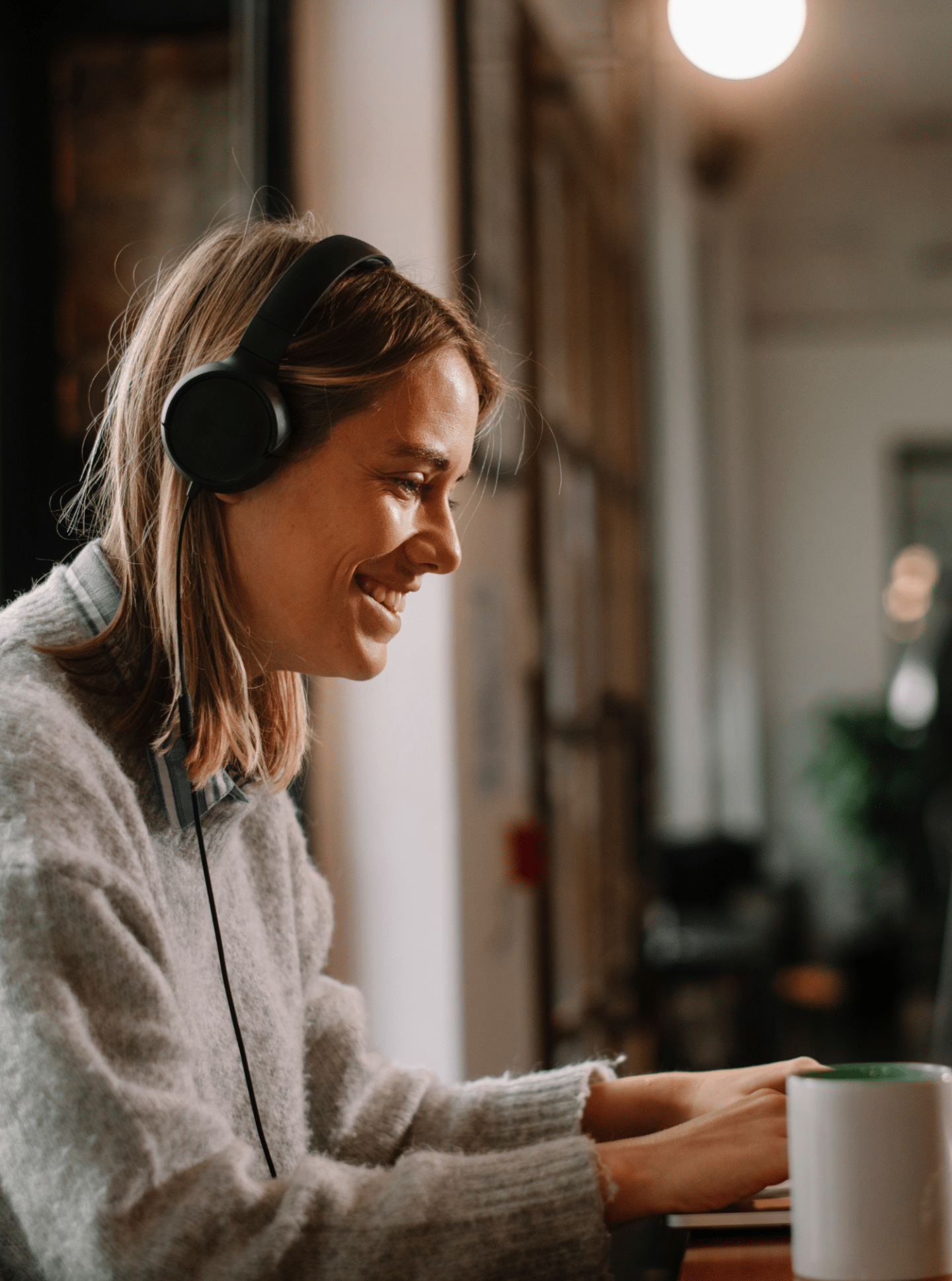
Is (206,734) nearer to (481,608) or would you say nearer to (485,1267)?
(485,1267)

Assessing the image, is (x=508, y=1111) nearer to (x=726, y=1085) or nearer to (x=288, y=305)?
(x=726, y=1085)

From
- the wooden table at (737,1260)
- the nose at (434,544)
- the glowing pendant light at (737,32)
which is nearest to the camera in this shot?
the wooden table at (737,1260)

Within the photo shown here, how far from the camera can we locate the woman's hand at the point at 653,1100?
0.85 m

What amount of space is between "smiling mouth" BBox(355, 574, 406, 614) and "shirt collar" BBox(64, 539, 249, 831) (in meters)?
0.14

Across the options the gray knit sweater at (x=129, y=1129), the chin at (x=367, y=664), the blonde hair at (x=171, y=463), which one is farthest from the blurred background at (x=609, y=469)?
the gray knit sweater at (x=129, y=1129)

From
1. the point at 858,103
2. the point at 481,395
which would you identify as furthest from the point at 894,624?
the point at 481,395

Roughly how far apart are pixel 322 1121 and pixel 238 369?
0.51m

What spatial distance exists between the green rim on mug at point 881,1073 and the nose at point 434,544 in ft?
1.21

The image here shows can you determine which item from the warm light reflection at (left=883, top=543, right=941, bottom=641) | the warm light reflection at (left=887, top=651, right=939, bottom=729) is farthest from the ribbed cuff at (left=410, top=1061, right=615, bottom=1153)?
the warm light reflection at (left=883, top=543, right=941, bottom=641)

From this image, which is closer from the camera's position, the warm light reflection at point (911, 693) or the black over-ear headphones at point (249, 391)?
the black over-ear headphones at point (249, 391)

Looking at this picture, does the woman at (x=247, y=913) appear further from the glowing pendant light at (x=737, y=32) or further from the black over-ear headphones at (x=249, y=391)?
the glowing pendant light at (x=737, y=32)

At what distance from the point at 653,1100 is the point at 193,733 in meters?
0.39

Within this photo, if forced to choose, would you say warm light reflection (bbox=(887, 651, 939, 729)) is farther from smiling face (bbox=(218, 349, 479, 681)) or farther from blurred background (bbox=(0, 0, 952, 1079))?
smiling face (bbox=(218, 349, 479, 681))

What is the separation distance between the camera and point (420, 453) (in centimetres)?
79
